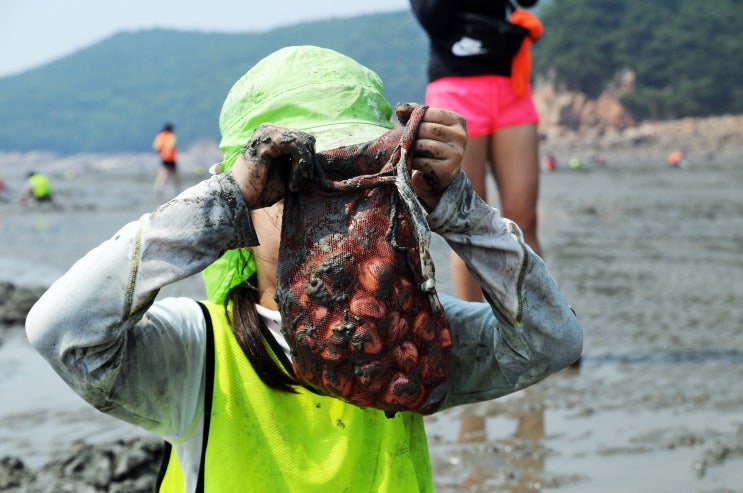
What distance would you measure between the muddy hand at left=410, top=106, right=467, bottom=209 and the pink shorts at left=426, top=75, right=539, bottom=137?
2.50m

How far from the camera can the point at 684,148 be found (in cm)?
4891

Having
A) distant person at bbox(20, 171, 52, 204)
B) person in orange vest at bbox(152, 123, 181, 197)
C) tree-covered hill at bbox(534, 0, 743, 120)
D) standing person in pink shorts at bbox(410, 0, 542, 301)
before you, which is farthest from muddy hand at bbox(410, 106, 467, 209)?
tree-covered hill at bbox(534, 0, 743, 120)

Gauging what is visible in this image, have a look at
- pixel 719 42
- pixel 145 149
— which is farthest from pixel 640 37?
pixel 145 149

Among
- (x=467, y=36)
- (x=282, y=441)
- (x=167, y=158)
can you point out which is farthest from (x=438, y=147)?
(x=167, y=158)

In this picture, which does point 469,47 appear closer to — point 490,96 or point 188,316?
point 490,96

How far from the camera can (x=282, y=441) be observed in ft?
5.75

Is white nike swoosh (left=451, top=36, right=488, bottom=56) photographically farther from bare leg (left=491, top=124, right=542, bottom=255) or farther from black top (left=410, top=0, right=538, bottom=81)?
bare leg (left=491, top=124, right=542, bottom=255)

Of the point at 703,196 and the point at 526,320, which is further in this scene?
the point at 703,196

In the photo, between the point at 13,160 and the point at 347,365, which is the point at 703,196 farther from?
the point at 13,160

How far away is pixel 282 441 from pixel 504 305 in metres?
Answer: 0.48

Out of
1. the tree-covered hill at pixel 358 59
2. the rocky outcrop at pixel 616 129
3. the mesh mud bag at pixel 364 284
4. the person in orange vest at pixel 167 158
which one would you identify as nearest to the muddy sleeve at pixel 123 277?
the mesh mud bag at pixel 364 284

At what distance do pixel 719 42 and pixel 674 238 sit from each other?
64243 mm

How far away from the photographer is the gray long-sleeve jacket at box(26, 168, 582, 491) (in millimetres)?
1514

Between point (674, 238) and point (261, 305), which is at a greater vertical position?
point (261, 305)
